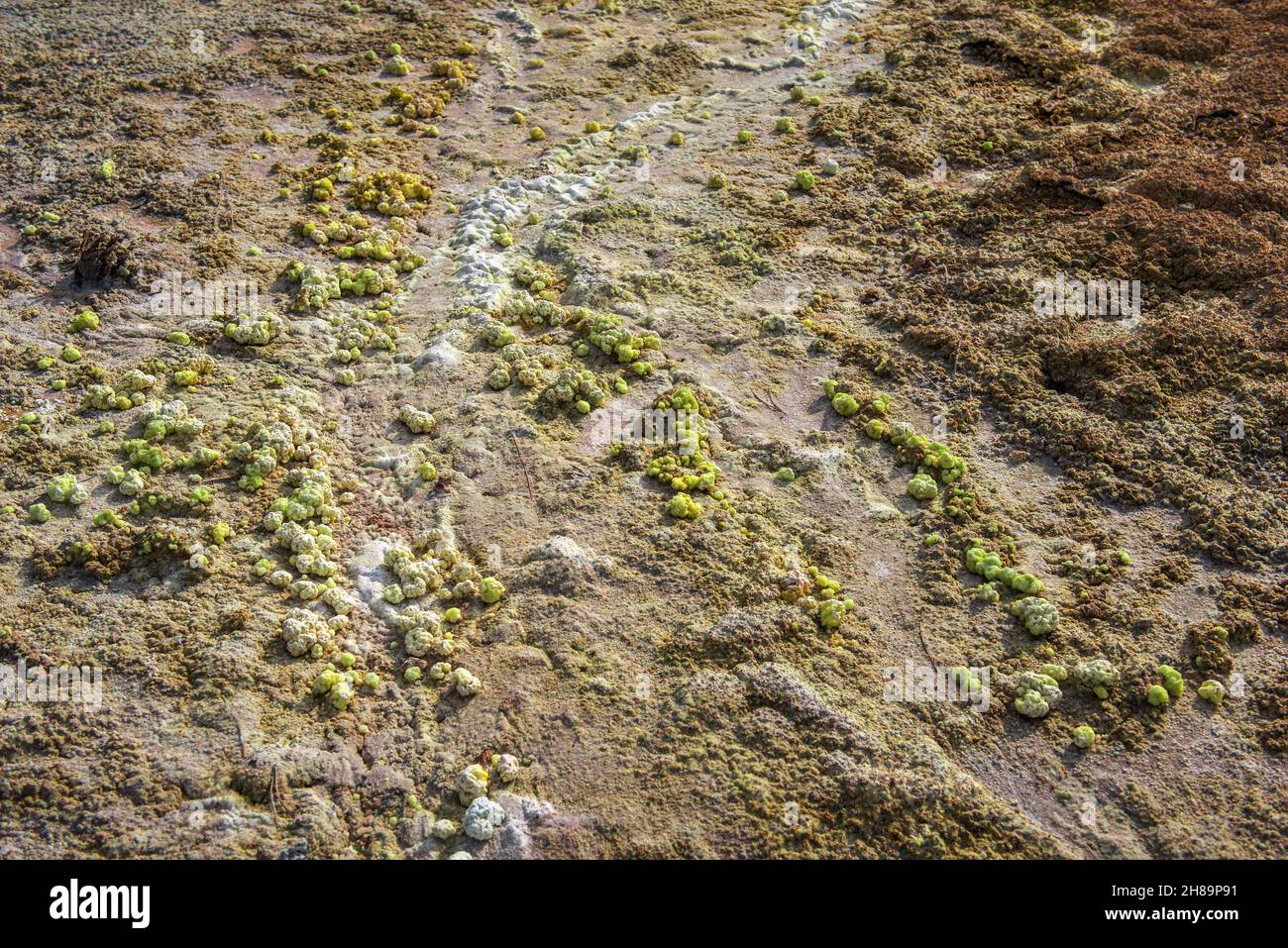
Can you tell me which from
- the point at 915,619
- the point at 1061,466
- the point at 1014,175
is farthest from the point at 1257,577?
the point at 1014,175

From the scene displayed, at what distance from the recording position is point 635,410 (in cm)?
748

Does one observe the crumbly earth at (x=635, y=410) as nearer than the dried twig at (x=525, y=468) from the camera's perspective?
Yes

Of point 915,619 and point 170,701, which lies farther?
point 915,619

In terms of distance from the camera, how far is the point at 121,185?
9.11 metres

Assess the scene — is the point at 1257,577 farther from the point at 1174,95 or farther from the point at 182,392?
the point at 182,392

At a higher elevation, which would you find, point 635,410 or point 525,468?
point 635,410

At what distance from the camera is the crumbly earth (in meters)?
5.39

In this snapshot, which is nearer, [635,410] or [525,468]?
[525,468]

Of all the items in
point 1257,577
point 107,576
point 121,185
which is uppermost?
point 121,185

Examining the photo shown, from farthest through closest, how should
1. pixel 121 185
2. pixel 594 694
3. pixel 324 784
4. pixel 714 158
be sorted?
pixel 714 158
pixel 121 185
pixel 594 694
pixel 324 784

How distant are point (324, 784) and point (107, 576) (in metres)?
1.93

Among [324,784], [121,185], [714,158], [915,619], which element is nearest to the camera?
[324,784]

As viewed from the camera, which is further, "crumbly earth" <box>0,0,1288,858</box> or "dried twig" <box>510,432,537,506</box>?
"dried twig" <box>510,432,537,506</box>

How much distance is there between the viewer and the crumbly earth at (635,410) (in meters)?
5.39
